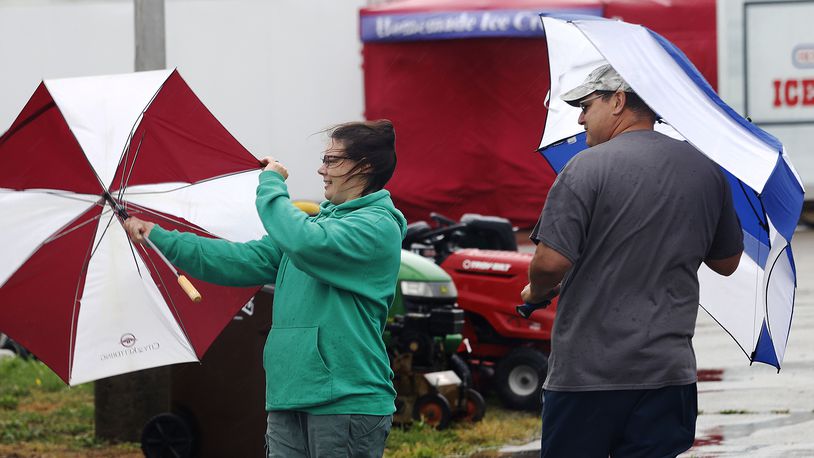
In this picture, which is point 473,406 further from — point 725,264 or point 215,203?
point 725,264

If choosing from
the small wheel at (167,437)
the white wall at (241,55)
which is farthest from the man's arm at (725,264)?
the white wall at (241,55)

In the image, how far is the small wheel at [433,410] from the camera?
26.3 feet

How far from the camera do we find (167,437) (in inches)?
272

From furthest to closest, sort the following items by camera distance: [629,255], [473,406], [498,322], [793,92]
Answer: [793,92] < [498,322] < [473,406] < [629,255]

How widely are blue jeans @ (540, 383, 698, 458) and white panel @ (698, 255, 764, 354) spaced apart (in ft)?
1.71

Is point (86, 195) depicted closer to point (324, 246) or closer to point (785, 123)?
point (324, 246)

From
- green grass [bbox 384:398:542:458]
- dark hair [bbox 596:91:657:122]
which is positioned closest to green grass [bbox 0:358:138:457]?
green grass [bbox 384:398:542:458]

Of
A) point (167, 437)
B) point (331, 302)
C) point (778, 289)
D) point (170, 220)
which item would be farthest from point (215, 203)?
point (167, 437)

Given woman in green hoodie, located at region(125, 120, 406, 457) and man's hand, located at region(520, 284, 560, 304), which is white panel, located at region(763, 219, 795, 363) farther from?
woman in green hoodie, located at region(125, 120, 406, 457)

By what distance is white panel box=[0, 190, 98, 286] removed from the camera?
15.6ft

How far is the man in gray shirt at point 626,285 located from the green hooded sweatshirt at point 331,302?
521 millimetres

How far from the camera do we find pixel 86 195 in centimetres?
477

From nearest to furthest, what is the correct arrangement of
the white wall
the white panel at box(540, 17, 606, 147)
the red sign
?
the white panel at box(540, 17, 606, 147), the white wall, the red sign

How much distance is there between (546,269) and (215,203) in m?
1.48
